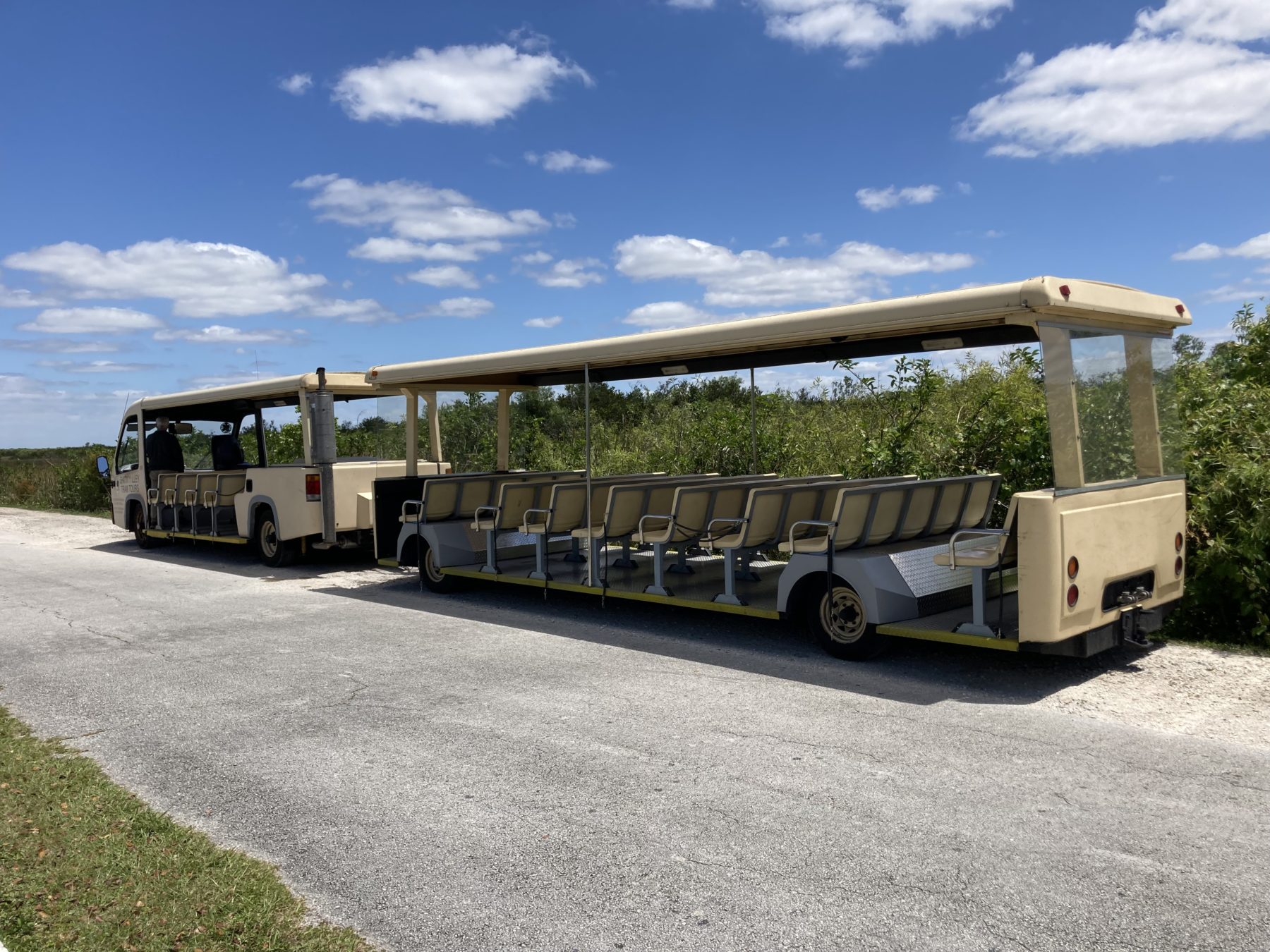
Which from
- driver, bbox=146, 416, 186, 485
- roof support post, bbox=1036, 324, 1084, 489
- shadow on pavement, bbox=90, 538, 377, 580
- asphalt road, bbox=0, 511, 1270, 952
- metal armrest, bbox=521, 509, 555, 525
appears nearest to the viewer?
asphalt road, bbox=0, 511, 1270, 952

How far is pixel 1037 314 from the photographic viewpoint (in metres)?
6.14

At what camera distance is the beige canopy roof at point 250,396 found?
13062 millimetres

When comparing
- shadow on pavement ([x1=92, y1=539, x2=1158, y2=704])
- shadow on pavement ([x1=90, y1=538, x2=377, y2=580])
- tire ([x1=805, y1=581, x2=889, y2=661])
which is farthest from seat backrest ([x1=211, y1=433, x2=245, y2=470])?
tire ([x1=805, y1=581, x2=889, y2=661])

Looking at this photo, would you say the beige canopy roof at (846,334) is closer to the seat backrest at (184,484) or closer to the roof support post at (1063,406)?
the roof support post at (1063,406)

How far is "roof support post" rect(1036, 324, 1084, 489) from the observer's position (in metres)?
6.29

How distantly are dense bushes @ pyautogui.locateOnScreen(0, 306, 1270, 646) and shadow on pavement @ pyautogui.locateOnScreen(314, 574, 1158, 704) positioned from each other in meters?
1.22

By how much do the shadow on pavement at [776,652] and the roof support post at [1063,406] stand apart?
1419 mm

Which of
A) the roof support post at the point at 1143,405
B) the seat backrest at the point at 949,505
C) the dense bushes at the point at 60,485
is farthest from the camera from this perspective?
the dense bushes at the point at 60,485

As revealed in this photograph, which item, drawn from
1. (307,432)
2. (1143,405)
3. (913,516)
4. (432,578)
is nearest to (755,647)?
(913,516)

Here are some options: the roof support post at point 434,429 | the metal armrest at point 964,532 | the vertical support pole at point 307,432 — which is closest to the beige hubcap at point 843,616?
the metal armrest at point 964,532

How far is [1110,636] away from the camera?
666 cm

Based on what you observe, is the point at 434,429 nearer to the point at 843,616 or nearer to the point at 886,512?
the point at 886,512

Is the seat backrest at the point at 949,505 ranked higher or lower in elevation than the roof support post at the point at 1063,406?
lower

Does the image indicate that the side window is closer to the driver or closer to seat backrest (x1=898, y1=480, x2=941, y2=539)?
the driver
